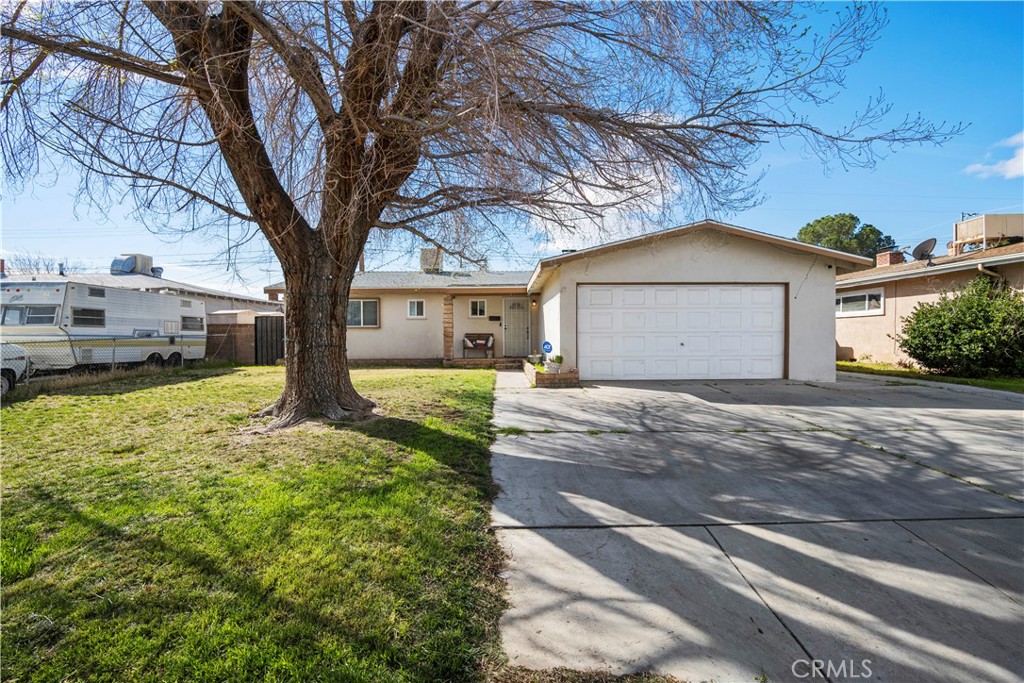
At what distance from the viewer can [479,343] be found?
15594mm

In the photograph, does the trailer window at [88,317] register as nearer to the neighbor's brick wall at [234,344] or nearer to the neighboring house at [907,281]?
the neighbor's brick wall at [234,344]

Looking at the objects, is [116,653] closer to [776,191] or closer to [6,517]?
[6,517]

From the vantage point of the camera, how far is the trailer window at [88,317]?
412 inches

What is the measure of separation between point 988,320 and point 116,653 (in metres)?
15.9

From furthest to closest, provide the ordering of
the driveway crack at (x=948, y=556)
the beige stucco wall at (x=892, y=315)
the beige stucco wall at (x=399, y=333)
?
the beige stucco wall at (x=399, y=333)
the beige stucco wall at (x=892, y=315)
the driveway crack at (x=948, y=556)

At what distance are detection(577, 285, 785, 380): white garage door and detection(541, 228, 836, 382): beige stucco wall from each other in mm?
235

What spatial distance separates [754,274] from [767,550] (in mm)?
9451

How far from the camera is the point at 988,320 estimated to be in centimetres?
1061

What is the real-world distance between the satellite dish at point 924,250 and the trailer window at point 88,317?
2355 centimetres

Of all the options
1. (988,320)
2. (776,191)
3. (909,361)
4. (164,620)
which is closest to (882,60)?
(776,191)

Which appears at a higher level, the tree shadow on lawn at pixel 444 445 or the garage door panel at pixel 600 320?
the garage door panel at pixel 600 320

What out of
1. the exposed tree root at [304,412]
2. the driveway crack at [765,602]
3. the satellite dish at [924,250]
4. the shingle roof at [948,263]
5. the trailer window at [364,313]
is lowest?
the driveway crack at [765,602]
